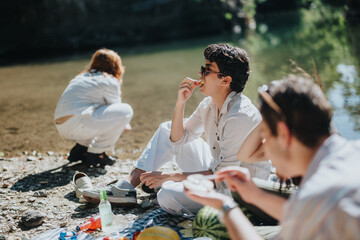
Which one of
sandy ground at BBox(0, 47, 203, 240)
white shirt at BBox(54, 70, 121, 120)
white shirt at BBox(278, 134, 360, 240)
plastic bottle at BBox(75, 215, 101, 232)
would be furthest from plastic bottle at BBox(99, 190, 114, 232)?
white shirt at BBox(278, 134, 360, 240)

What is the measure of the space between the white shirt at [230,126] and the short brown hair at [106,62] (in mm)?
2100

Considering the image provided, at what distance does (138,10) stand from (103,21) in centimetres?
284

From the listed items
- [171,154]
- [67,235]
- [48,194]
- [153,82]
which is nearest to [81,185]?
[48,194]

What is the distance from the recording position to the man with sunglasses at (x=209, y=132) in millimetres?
3514

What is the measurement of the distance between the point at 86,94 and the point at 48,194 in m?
1.56

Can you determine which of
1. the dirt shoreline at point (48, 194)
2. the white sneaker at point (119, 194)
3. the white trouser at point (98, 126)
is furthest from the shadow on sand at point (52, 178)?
the white sneaker at point (119, 194)

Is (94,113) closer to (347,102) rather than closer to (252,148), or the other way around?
(252,148)

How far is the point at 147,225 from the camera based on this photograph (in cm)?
350

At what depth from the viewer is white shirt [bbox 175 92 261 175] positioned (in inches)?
137

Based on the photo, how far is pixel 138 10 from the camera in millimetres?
28328

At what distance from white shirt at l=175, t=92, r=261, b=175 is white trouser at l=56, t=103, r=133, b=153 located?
188 centimetres

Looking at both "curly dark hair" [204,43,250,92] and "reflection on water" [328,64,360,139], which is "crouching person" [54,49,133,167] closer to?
"curly dark hair" [204,43,250,92]

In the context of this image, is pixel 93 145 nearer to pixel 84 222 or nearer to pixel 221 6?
pixel 84 222

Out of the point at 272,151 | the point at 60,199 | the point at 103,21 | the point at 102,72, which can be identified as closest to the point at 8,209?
the point at 60,199
